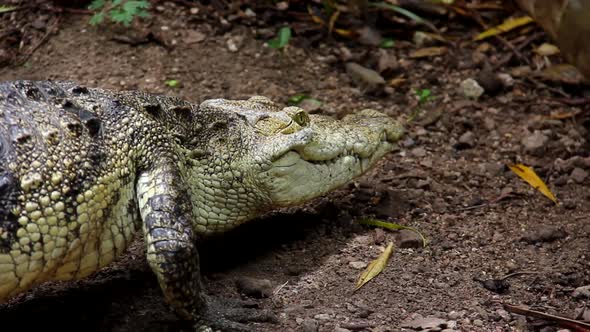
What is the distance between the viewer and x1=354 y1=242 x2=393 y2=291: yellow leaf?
3.38m

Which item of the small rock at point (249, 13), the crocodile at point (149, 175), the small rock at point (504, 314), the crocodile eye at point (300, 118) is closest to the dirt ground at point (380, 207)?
the small rock at point (504, 314)

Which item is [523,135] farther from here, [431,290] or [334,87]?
[431,290]

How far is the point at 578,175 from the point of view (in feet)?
14.0

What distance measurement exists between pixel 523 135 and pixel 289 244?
72.3 inches

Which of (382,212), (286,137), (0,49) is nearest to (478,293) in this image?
(382,212)

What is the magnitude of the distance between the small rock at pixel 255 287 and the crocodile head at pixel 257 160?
0.30 m

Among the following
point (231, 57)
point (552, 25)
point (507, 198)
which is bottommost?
point (507, 198)

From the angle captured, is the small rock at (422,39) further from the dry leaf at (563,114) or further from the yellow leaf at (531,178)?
the yellow leaf at (531,178)

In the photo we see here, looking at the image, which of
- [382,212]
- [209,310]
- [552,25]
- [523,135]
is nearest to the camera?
[209,310]

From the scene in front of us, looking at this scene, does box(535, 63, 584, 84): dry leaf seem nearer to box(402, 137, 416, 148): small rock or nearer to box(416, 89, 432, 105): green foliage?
box(416, 89, 432, 105): green foliage

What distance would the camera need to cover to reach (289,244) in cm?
370

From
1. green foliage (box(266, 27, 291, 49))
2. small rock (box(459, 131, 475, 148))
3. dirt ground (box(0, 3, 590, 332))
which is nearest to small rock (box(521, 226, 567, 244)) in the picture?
dirt ground (box(0, 3, 590, 332))

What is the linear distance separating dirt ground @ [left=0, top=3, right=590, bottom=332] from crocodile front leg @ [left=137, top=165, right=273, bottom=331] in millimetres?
167

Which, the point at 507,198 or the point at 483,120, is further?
the point at 483,120
